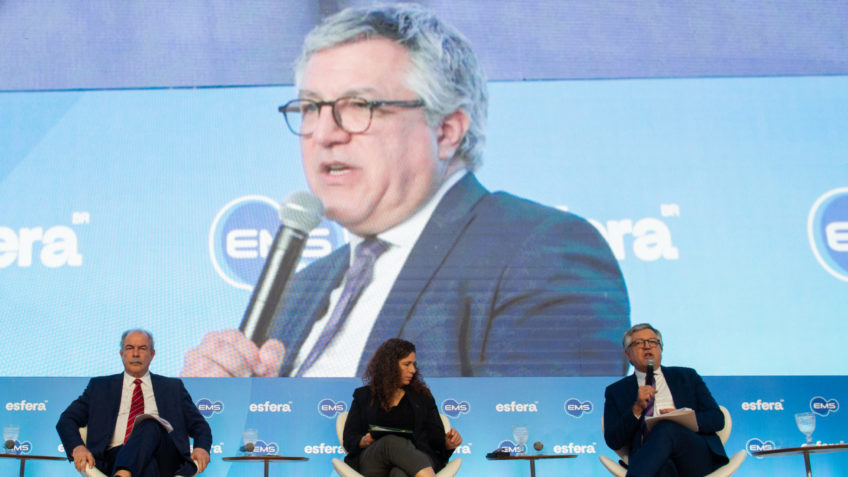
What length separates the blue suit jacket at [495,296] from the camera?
4539 millimetres

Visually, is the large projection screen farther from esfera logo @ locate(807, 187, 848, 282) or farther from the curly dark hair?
the curly dark hair

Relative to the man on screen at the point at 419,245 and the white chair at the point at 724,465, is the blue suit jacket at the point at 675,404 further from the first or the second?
the man on screen at the point at 419,245

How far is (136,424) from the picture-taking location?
3.08m

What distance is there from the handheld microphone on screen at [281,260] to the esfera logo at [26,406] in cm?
106

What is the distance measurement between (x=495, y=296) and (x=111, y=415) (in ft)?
6.74

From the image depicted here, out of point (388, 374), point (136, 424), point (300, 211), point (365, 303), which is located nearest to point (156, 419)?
point (136, 424)

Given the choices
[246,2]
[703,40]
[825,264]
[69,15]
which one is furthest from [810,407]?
[69,15]

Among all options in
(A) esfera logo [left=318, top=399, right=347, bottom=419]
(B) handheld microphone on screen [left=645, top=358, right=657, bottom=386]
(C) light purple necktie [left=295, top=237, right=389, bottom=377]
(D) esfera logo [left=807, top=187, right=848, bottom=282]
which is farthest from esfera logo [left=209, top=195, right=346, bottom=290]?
(D) esfera logo [left=807, top=187, right=848, bottom=282]

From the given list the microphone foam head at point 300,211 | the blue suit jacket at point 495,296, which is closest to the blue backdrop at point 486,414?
the blue suit jacket at point 495,296

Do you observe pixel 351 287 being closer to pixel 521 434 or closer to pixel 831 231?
pixel 521 434

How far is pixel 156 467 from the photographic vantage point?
3.05m

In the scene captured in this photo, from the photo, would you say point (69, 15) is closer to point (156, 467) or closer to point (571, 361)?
point (156, 467)

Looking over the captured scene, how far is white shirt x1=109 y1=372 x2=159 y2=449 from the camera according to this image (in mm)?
3283

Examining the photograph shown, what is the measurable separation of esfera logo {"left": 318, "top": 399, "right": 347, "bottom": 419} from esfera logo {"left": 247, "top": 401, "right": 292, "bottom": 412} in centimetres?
16
